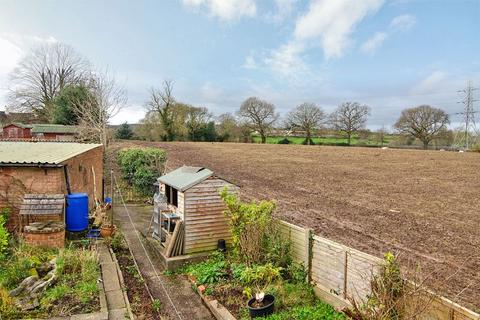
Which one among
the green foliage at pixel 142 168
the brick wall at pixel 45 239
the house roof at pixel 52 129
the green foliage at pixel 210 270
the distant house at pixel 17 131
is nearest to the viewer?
the green foliage at pixel 210 270

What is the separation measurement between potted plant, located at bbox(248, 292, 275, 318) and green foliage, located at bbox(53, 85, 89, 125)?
33.6 metres

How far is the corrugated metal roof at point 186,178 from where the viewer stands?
9133mm

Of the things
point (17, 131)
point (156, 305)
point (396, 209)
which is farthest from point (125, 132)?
point (156, 305)

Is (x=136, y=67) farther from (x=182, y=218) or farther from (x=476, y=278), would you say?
(x=476, y=278)

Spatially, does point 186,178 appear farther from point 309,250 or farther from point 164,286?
point 309,250

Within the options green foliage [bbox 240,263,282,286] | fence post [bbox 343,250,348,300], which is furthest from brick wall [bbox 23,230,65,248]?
fence post [bbox 343,250,348,300]

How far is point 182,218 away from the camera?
9.11 metres

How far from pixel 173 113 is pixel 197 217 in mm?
54320

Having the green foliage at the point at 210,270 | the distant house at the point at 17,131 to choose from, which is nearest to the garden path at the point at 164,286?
the green foliage at the point at 210,270

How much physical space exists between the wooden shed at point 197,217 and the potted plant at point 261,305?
132 inches

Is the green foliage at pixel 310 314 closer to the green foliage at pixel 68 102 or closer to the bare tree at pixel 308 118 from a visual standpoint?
the green foliage at pixel 68 102

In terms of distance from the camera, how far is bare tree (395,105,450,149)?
64750 mm

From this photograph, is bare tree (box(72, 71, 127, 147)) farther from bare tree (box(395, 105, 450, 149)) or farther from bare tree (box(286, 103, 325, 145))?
bare tree (box(395, 105, 450, 149))

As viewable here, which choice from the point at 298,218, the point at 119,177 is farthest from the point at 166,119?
the point at 298,218
